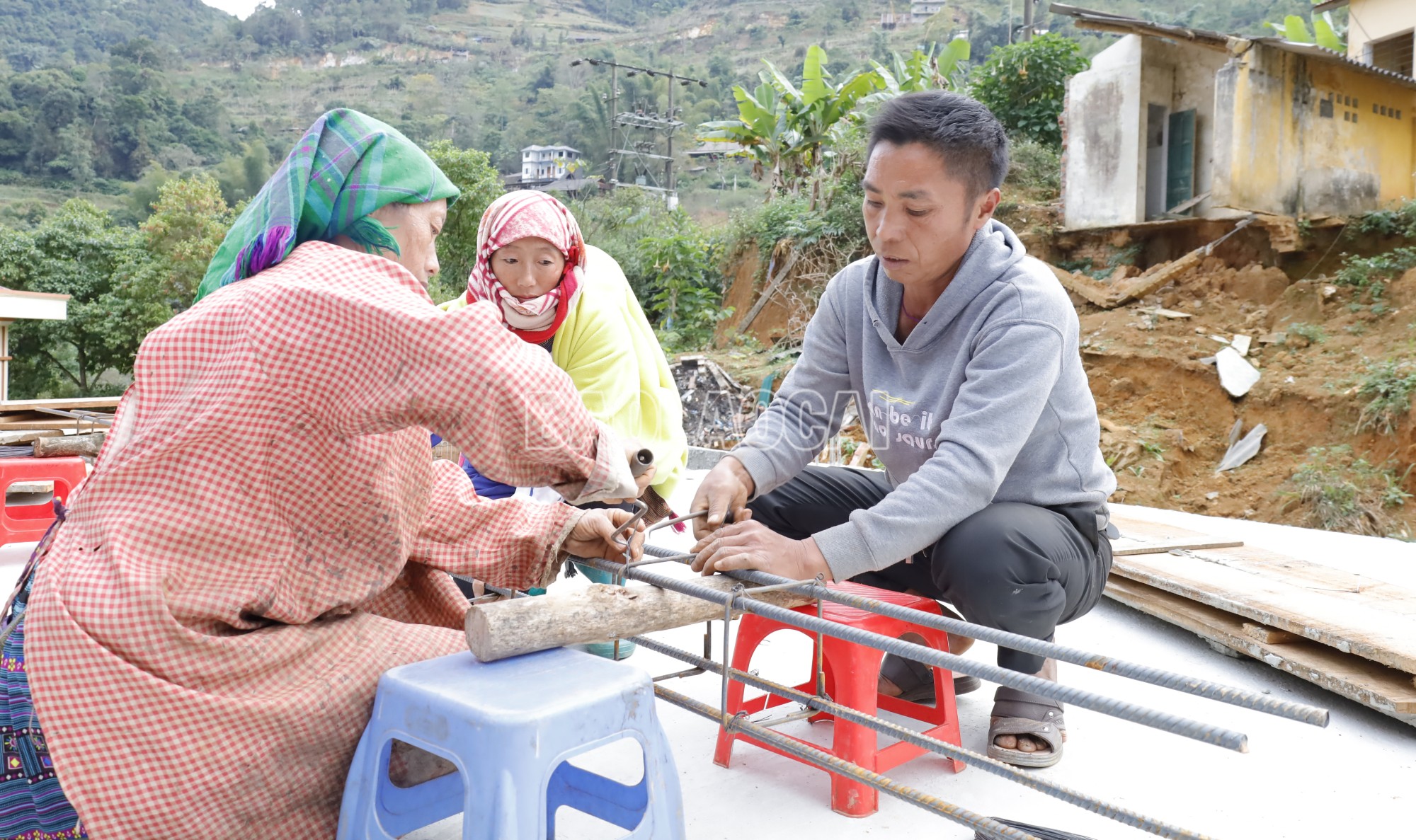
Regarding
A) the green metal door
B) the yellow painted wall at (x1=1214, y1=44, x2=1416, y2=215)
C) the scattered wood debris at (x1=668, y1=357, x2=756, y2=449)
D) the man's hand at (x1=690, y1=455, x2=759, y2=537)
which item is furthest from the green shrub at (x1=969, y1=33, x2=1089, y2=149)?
the man's hand at (x1=690, y1=455, x2=759, y2=537)

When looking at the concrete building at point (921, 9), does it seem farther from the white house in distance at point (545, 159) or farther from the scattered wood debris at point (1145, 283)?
the scattered wood debris at point (1145, 283)

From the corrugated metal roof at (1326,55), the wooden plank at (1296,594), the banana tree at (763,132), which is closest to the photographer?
the wooden plank at (1296,594)

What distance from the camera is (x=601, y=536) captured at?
2143 millimetres

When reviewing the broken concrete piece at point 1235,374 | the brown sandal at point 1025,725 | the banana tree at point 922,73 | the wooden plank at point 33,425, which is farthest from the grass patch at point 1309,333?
the wooden plank at point 33,425

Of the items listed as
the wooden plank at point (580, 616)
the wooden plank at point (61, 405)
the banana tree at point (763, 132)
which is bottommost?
the wooden plank at point (61, 405)

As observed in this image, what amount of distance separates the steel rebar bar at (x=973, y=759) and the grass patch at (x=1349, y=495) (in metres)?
6.29

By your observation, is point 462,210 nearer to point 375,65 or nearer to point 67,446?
point 67,446

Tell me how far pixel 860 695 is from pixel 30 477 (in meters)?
4.73

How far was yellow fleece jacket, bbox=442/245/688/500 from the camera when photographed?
3.18m

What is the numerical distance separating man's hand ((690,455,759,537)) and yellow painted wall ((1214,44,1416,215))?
32.4ft

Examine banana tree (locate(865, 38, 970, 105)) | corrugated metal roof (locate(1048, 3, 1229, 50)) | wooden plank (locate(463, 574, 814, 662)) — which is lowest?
wooden plank (locate(463, 574, 814, 662))

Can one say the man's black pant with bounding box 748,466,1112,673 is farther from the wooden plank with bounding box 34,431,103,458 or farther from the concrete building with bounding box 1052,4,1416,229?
the concrete building with bounding box 1052,4,1416,229

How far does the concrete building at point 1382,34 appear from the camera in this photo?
43.3ft

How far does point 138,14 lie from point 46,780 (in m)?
105
